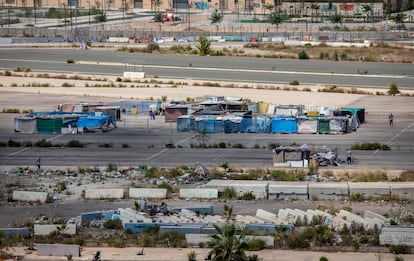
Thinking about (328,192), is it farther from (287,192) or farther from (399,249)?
(399,249)

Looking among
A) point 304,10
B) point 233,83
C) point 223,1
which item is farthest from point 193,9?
point 233,83

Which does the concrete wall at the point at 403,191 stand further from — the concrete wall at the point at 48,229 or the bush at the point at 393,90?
the bush at the point at 393,90

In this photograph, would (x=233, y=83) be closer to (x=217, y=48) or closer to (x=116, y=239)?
(x=217, y=48)

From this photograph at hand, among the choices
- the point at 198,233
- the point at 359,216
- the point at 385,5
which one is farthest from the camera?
the point at 385,5

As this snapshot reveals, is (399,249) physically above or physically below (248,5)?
below

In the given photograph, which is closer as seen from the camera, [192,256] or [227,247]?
[227,247]

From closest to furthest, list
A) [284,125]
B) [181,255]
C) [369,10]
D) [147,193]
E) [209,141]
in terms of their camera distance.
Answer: [181,255]
[147,193]
[209,141]
[284,125]
[369,10]

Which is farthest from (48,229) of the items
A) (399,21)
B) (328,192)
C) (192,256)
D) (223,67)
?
(399,21)
